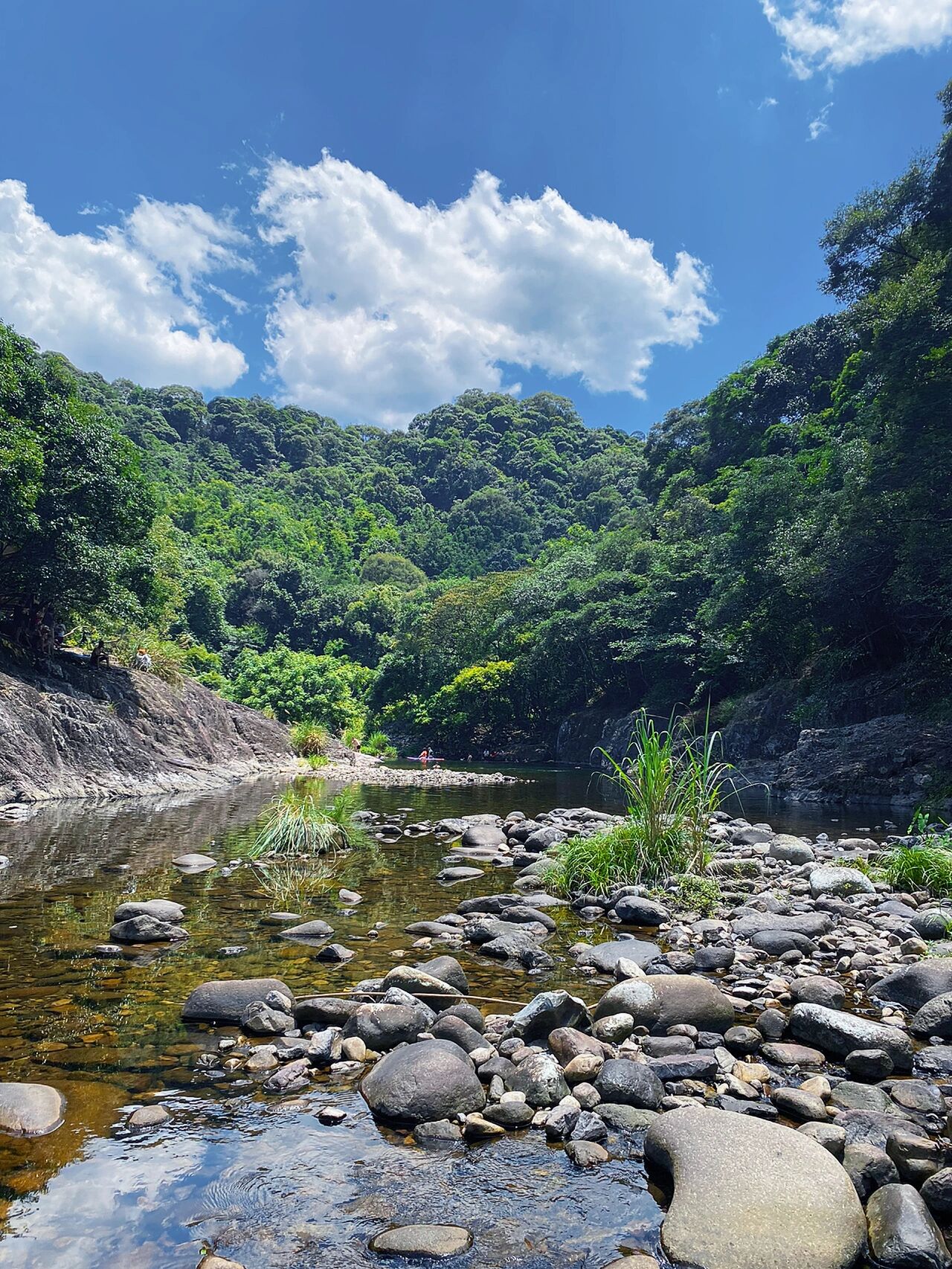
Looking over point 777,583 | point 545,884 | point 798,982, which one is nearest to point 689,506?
point 777,583

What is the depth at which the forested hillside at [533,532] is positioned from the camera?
19.8m

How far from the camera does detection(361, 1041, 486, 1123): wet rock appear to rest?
335 cm

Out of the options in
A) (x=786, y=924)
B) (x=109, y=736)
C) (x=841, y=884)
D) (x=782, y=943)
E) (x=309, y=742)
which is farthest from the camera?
(x=309, y=742)

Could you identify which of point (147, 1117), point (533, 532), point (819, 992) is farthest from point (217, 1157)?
point (533, 532)

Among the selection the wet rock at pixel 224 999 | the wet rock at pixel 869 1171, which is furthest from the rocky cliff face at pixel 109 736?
the wet rock at pixel 869 1171

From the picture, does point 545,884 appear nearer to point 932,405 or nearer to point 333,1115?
point 333,1115

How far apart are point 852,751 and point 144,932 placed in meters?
20.3

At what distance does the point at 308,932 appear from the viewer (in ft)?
20.8

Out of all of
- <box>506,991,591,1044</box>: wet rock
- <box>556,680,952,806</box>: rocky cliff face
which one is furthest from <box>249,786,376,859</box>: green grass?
<box>556,680,952,806</box>: rocky cliff face

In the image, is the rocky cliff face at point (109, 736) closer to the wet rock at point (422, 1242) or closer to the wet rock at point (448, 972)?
the wet rock at point (448, 972)

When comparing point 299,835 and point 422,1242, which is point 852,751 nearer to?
point 299,835

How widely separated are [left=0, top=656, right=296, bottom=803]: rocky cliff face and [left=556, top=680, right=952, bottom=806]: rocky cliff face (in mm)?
12752

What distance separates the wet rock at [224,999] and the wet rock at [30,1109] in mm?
1076

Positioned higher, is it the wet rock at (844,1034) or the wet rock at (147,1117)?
the wet rock at (844,1034)
